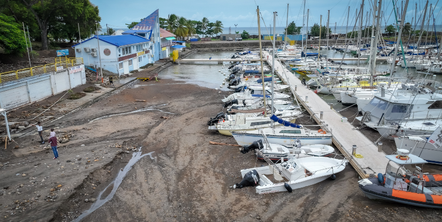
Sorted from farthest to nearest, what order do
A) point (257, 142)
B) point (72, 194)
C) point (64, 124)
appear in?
point (64, 124) < point (257, 142) < point (72, 194)

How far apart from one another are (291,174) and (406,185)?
14.3 ft

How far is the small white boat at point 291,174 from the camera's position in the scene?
1259 centimetres

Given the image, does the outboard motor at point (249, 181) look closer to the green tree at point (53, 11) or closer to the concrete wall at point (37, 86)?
the concrete wall at point (37, 86)

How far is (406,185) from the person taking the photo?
35.9ft

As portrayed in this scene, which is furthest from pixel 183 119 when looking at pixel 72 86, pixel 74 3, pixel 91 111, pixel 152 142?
pixel 74 3

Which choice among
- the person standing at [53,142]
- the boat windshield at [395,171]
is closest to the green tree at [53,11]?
the person standing at [53,142]

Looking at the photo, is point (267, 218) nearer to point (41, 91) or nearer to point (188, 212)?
point (188, 212)

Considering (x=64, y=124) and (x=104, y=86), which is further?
(x=104, y=86)

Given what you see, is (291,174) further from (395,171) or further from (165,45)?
(165,45)

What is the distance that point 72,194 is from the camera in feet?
39.6

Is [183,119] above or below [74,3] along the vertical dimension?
below

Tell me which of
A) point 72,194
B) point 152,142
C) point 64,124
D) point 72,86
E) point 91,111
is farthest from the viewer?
point 72,86

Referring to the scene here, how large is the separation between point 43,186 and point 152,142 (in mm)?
6853

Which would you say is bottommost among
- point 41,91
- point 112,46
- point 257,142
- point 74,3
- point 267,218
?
point 267,218
